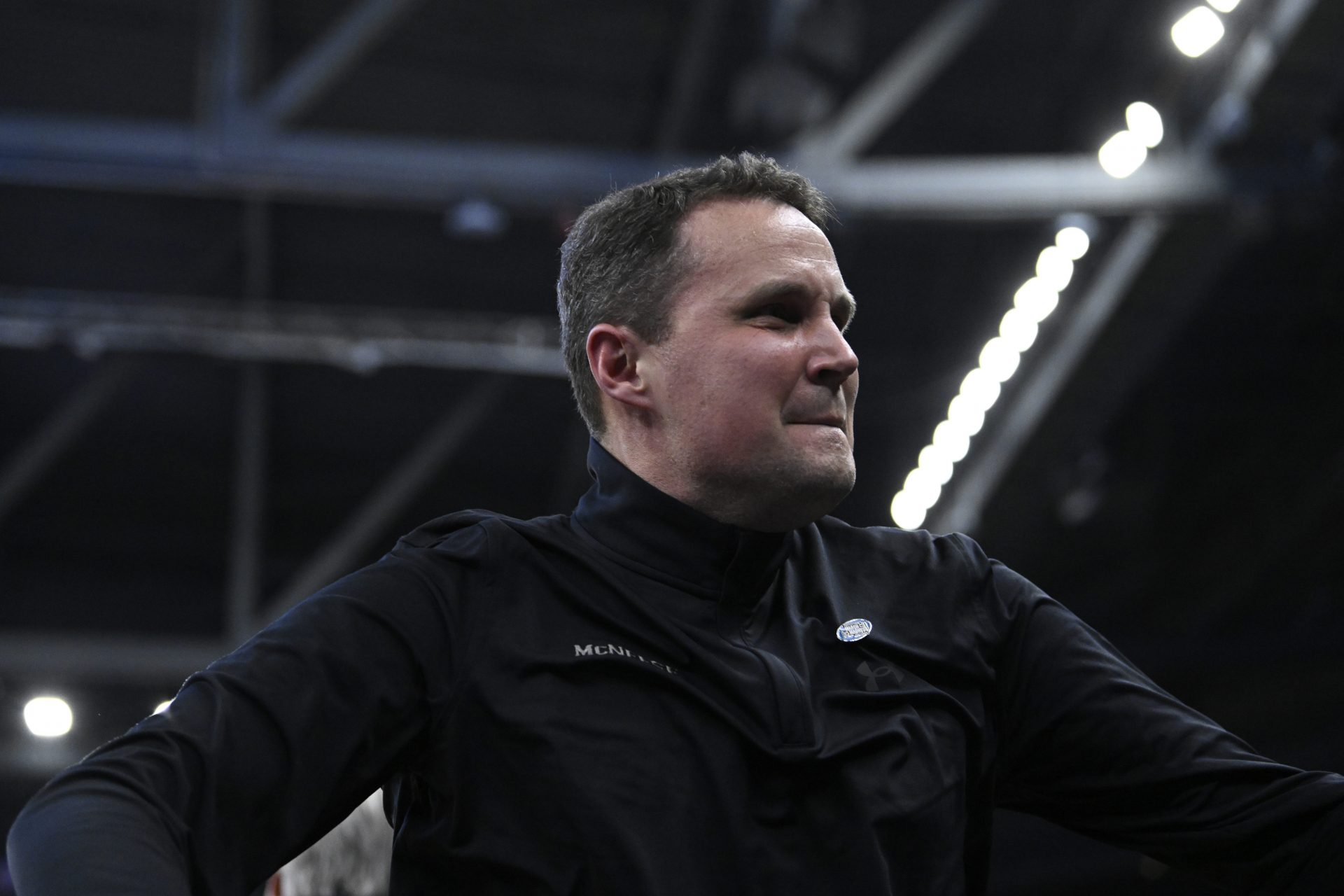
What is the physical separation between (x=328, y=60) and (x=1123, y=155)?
3403 mm

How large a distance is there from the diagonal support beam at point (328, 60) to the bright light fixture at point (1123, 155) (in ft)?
9.96

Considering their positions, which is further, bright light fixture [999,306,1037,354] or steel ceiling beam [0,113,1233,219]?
bright light fixture [999,306,1037,354]

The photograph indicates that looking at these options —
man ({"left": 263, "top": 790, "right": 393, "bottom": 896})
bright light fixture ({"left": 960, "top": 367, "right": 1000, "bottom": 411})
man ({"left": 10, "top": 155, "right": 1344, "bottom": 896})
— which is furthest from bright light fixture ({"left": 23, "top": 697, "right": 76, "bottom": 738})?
man ({"left": 10, "top": 155, "right": 1344, "bottom": 896})

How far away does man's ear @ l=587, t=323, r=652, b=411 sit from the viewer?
64.5 inches

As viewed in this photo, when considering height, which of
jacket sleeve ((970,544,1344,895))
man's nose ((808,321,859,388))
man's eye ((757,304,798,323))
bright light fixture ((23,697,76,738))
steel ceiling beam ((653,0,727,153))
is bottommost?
jacket sleeve ((970,544,1344,895))

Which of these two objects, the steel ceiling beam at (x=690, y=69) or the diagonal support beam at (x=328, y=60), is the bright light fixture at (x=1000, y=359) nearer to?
the steel ceiling beam at (x=690, y=69)

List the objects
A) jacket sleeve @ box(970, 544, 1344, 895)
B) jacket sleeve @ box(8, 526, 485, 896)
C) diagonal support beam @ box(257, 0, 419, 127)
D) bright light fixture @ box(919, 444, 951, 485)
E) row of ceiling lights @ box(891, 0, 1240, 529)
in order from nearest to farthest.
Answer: jacket sleeve @ box(8, 526, 485, 896)
jacket sleeve @ box(970, 544, 1344, 895)
diagonal support beam @ box(257, 0, 419, 127)
row of ceiling lights @ box(891, 0, 1240, 529)
bright light fixture @ box(919, 444, 951, 485)

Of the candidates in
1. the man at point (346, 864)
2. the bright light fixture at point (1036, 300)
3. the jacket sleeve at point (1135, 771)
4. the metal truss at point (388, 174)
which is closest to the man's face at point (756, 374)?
the jacket sleeve at point (1135, 771)

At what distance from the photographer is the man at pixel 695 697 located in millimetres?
1211

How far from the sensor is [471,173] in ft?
19.1

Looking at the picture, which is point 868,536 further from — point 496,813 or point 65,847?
point 65,847

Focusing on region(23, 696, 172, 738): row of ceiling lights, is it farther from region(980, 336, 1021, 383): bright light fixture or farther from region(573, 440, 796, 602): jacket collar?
region(573, 440, 796, 602): jacket collar

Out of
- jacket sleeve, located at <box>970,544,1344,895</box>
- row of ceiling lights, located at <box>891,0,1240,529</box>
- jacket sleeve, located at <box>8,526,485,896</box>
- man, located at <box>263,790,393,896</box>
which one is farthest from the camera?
row of ceiling lights, located at <box>891,0,1240,529</box>

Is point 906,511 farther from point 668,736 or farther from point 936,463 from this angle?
point 668,736
